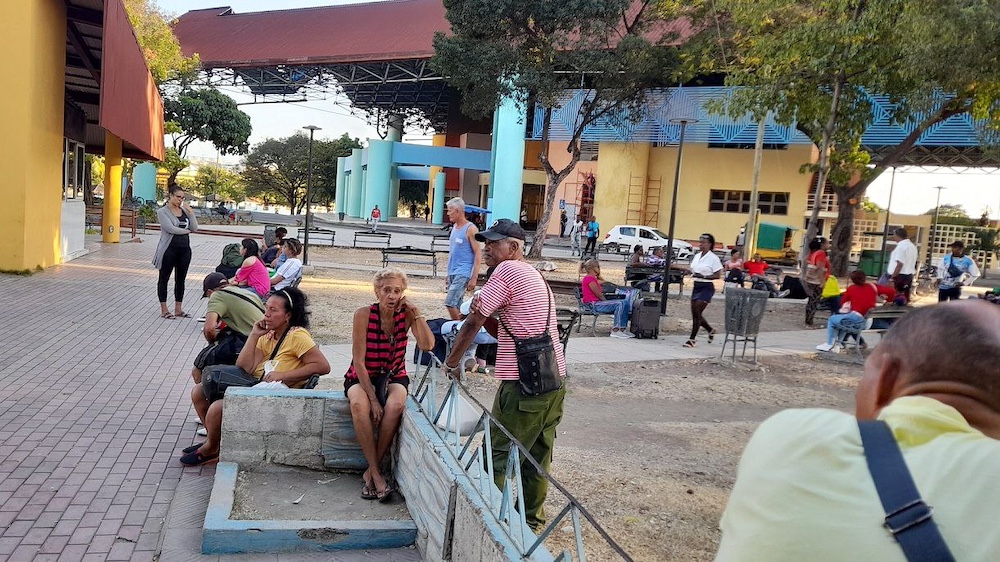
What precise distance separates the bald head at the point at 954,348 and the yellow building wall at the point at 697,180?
33.6m

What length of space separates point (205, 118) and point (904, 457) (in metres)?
46.6

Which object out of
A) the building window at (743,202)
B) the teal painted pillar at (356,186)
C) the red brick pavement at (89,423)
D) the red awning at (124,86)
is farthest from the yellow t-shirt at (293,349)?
the teal painted pillar at (356,186)

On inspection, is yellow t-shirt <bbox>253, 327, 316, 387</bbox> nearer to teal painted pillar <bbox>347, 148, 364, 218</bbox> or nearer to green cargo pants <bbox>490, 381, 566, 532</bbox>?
green cargo pants <bbox>490, 381, 566, 532</bbox>

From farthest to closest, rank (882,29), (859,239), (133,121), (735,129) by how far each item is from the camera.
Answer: (859,239), (735,129), (133,121), (882,29)

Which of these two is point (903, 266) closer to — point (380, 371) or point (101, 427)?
point (380, 371)

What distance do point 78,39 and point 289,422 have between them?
45.8 feet

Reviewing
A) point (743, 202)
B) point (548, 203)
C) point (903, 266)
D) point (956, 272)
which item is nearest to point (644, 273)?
point (903, 266)

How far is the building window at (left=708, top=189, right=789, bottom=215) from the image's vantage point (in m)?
33.9

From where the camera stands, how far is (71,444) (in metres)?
5.15

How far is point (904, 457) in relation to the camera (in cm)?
116

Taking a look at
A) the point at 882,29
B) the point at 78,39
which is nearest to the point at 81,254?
the point at 78,39

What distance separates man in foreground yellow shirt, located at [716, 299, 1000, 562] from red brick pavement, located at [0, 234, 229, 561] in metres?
3.48

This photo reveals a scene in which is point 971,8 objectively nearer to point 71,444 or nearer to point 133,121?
point 71,444

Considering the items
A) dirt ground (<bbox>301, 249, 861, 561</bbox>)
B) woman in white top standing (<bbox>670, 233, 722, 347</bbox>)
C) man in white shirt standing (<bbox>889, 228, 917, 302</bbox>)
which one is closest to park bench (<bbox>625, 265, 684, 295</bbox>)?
dirt ground (<bbox>301, 249, 861, 561</bbox>)
